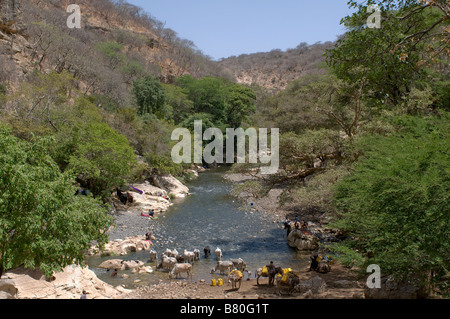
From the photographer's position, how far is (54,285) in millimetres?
8922

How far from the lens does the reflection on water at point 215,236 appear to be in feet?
43.6

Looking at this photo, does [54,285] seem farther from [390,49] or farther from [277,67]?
[277,67]

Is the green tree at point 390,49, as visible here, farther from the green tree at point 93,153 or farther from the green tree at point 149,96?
the green tree at point 149,96

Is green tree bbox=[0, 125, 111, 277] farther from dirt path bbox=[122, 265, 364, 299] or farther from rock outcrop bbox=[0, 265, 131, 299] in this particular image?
dirt path bbox=[122, 265, 364, 299]

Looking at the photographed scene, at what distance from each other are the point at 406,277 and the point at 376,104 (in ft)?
35.5

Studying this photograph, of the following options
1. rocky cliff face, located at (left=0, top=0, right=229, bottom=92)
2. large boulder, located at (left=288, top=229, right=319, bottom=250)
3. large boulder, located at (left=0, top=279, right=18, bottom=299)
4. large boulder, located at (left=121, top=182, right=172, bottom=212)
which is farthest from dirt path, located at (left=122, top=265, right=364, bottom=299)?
rocky cliff face, located at (left=0, top=0, right=229, bottom=92)

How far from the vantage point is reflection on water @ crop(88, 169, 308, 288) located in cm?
1328

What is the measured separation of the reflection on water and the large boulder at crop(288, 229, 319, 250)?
1.47 ft

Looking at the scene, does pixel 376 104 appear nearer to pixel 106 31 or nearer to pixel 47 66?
pixel 47 66

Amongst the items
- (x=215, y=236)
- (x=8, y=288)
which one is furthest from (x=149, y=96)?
(x=8, y=288)

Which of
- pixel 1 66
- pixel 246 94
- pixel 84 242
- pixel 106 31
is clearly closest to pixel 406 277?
pixel 84 242

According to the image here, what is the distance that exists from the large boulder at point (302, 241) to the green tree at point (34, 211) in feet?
32.7

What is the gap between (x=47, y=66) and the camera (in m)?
34.9

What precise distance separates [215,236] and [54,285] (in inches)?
361
